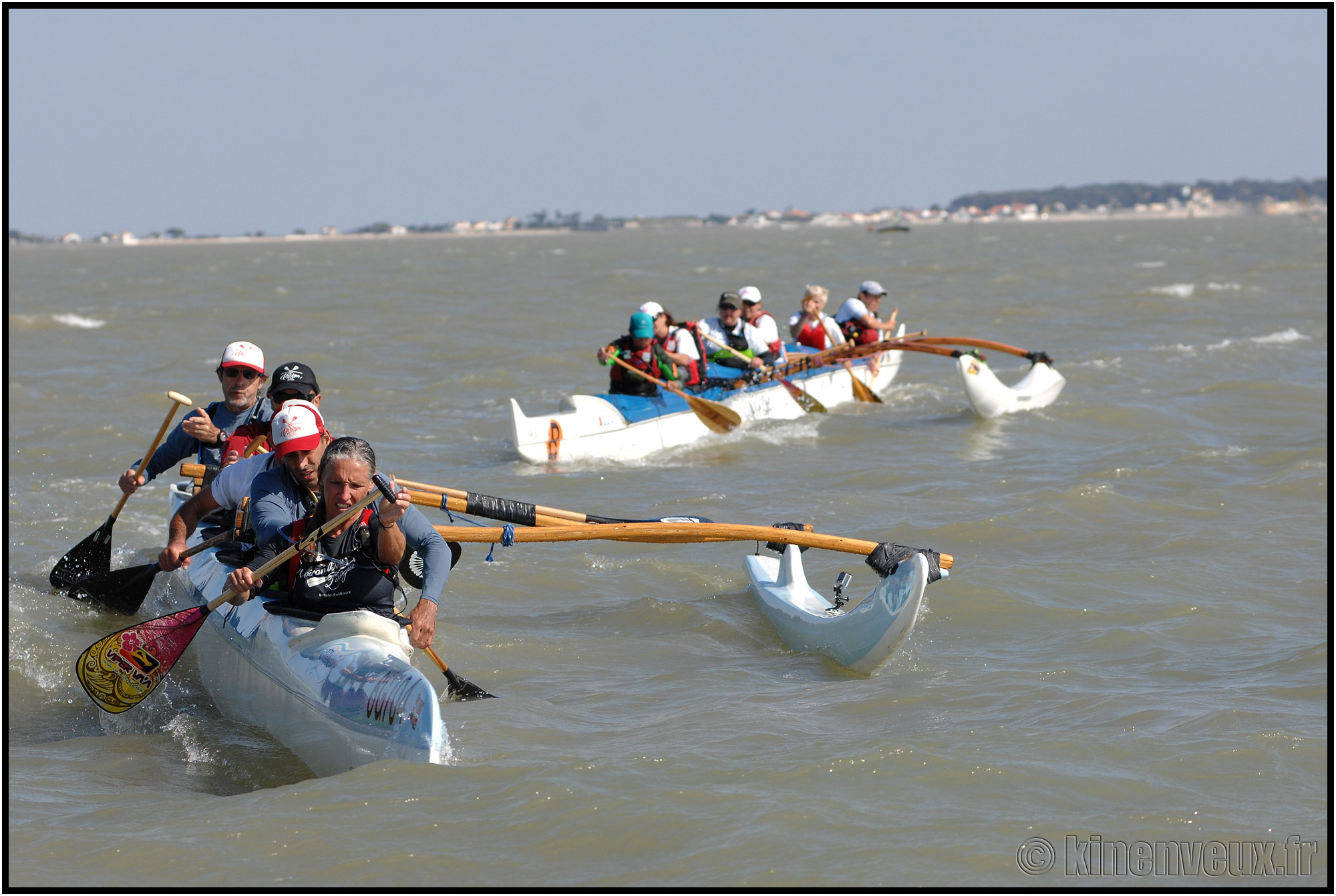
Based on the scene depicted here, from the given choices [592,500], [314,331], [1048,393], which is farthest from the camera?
[314,331]

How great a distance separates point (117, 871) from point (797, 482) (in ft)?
28.3

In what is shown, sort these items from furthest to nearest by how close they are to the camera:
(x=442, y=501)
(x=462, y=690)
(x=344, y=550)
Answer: (x=442, y=501), (x=462, y=690), (x=344, y=550)

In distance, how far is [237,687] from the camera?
20.1 feet

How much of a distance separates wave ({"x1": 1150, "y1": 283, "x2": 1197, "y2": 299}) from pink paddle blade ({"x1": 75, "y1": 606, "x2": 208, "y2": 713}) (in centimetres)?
3214

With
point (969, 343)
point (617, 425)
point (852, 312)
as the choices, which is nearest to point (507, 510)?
point (617, 425)

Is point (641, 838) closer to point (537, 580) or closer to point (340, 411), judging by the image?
point (537, 580)

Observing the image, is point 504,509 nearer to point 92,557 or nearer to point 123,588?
point 123,588

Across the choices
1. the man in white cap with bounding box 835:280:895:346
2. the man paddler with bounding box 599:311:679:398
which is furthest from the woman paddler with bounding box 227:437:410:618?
the man in white cap with bounding box 835:280:895:346

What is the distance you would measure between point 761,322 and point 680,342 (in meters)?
1.50

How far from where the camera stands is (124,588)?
7930 millimetres

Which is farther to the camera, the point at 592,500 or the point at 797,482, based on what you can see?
the point at 797,482

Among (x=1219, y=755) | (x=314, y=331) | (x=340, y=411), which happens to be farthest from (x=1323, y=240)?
(x=1219, y=755)

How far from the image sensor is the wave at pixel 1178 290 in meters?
34.4

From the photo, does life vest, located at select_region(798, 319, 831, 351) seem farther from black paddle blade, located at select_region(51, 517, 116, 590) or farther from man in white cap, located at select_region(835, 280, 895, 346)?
black paddle blade, located at select_region(51, 517, 116, 590)
